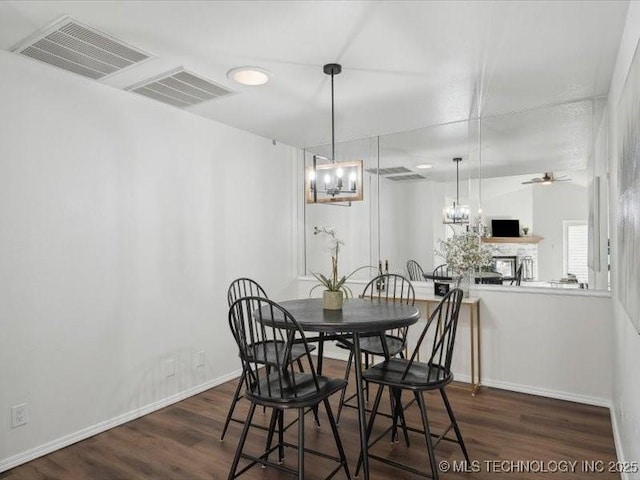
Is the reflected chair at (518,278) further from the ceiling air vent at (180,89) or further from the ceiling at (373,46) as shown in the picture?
the ceiling air vent at (180,89)

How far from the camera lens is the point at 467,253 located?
150 inches

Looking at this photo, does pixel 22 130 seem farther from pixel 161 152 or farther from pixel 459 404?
pixel 459 404

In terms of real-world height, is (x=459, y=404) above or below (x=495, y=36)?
below

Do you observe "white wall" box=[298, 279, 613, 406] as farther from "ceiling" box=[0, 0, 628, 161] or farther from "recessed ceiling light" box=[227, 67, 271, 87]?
"recessed ceiling light" box=[227, 67, 271, 87]

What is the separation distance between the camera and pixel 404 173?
188 inches

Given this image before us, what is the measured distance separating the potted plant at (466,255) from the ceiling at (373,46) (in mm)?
1156

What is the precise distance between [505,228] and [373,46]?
86.9 inches

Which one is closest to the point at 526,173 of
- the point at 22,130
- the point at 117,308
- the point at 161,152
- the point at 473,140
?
the point at 473,140

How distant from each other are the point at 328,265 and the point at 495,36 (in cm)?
325

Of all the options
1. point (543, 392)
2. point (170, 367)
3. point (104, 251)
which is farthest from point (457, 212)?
point (104, 251)

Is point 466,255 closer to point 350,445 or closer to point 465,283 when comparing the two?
point 465,283

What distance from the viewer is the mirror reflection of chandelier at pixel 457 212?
411cm

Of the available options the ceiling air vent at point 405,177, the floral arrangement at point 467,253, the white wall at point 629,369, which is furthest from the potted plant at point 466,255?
the white wall at point 629,369

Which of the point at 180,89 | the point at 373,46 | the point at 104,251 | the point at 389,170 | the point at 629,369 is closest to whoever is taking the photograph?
the point at 629,369
